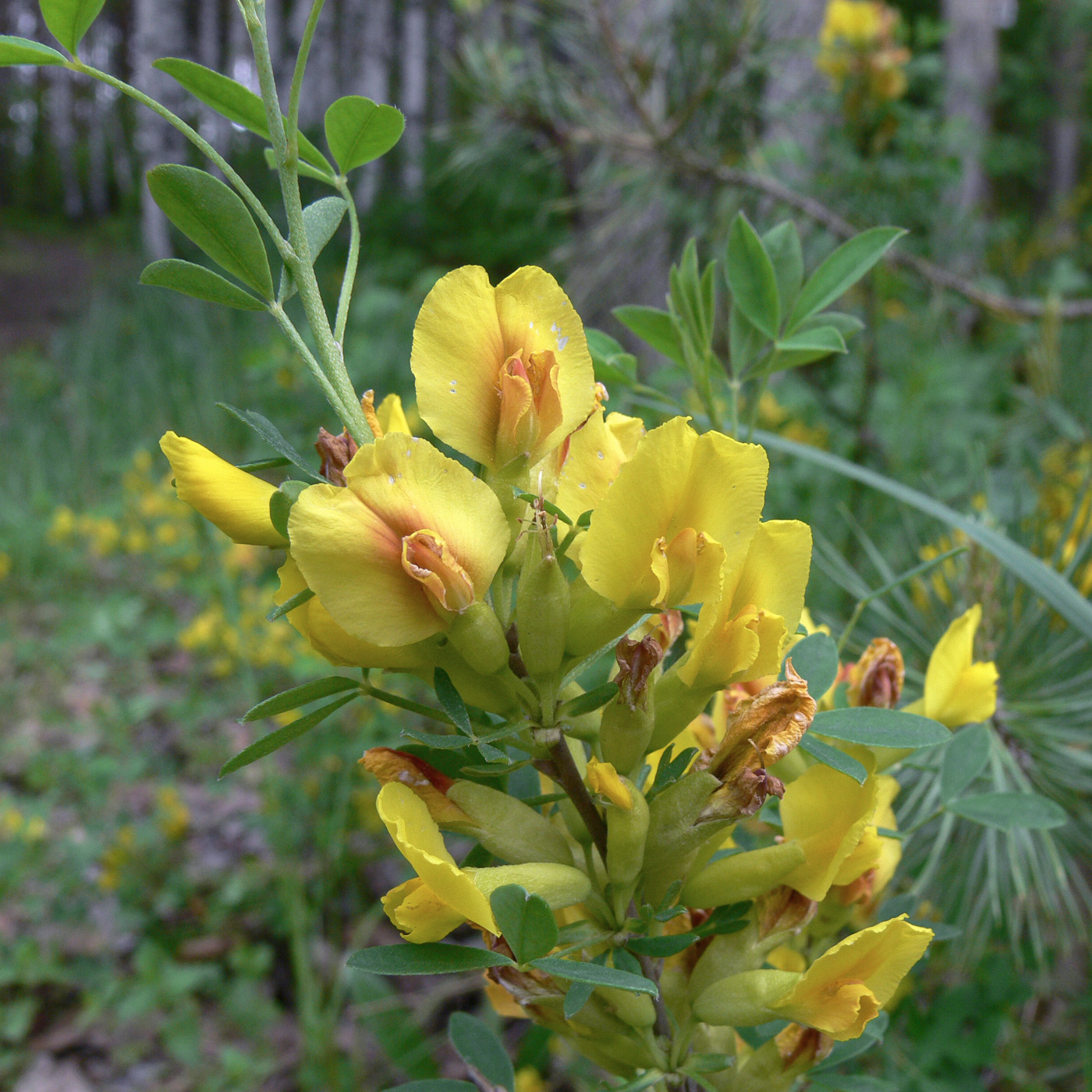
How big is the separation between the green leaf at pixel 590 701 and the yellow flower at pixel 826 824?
0.29 ft

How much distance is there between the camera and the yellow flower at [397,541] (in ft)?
0.85

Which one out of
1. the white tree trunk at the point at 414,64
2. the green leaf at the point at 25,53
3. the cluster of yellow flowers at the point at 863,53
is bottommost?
the green leaf at the point at 25,53

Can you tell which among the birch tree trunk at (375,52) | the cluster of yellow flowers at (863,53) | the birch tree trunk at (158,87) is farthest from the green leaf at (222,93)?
the birch tree trunk at (375,52)

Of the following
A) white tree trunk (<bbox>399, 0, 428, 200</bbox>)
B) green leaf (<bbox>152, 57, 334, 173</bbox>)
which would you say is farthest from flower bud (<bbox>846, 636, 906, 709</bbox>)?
white tree trunk (<bbox>399, 0, 428, 200</bbox>)

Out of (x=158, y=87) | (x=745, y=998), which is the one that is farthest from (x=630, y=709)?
(x=158, y=87)

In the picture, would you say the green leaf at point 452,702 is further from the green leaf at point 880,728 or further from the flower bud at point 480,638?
the green leaf at point 880,728

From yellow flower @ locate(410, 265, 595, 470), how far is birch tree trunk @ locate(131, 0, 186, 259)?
5.96m

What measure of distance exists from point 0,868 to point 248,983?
54 cm

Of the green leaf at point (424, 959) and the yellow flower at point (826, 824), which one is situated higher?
the yellow flower at point (826, 824)

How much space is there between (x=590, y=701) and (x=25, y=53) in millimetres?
289

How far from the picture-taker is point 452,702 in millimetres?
286

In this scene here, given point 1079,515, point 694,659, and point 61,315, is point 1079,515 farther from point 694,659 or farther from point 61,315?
point 61,315

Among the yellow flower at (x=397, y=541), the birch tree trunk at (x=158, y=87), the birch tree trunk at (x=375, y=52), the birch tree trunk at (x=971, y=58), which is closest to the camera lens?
the yellow flower at (x=397, y=541)

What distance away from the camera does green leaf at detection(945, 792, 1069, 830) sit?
15.3 inches
